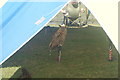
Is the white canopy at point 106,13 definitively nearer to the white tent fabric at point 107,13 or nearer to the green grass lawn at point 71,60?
the white tent fabric at point 107,13

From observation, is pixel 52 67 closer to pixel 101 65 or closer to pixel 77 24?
pixel 101 65

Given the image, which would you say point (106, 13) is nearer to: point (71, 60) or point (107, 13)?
point (107, 13)

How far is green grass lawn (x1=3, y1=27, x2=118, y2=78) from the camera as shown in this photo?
15.1ft

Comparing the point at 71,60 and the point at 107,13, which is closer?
the point at 107,13

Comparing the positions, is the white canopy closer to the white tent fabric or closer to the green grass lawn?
the white tent fabric

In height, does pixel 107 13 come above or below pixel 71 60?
above

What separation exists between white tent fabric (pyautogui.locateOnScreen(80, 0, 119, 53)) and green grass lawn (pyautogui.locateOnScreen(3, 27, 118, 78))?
3.79 feet

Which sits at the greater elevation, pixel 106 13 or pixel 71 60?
pixel 106 13

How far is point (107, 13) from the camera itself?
3840mm

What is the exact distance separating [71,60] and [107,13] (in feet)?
6.10

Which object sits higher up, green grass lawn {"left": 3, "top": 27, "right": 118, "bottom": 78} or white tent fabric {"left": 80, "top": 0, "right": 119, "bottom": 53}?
white tent fabric {"left": 80, "top": 0, "right": 119, "bottom": 53}

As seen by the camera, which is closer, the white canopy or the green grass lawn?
the white canopy

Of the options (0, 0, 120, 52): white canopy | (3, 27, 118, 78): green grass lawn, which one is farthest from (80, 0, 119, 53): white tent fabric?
(3, 27, 118, 78): green grass lawn

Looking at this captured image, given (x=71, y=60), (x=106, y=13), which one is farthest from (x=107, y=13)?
(x=71, y=60)
